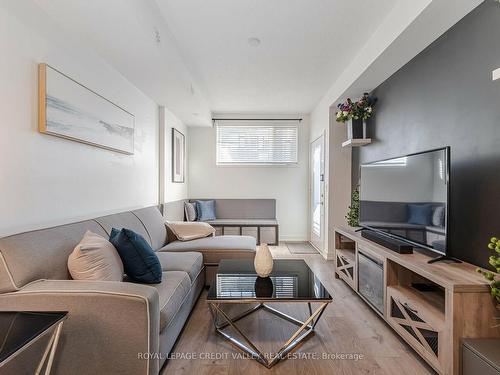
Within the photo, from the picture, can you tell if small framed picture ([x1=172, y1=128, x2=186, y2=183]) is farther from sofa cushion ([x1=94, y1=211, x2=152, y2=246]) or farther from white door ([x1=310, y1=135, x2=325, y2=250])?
white door ([x1=310, y1=135, x2=325, y2=250])

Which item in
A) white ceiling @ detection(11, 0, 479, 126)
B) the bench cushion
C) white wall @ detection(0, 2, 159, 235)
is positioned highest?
white ceiling @ detection(11, 0, 479, 126)

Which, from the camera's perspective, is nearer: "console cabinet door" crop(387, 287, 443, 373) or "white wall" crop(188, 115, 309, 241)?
"console cabinet door" crop(387, 287, 443, 373)

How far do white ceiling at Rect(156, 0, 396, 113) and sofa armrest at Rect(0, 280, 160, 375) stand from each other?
2.05 m

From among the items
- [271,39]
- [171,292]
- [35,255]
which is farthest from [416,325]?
[271,39]

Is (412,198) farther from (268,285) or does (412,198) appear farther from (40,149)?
(40,149)

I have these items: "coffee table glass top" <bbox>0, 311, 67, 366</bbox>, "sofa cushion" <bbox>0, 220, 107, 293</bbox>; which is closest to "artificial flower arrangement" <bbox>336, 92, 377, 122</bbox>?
"sofa cushion" <bbox>0, 220, 107, 293</bbox>

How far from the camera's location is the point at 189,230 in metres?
3.30

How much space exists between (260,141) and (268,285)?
12.5 feet

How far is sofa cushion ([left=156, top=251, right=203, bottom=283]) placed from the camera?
2.24 m

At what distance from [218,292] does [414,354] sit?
1.38m

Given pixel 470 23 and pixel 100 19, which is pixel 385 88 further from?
pixel 100 19

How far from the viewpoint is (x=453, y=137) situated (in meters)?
2.05

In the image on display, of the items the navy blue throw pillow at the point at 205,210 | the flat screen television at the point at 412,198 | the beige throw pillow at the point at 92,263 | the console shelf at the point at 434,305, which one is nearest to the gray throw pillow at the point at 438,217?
the flat screen television at the point at 412,198

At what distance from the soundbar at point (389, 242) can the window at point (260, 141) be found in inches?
118
